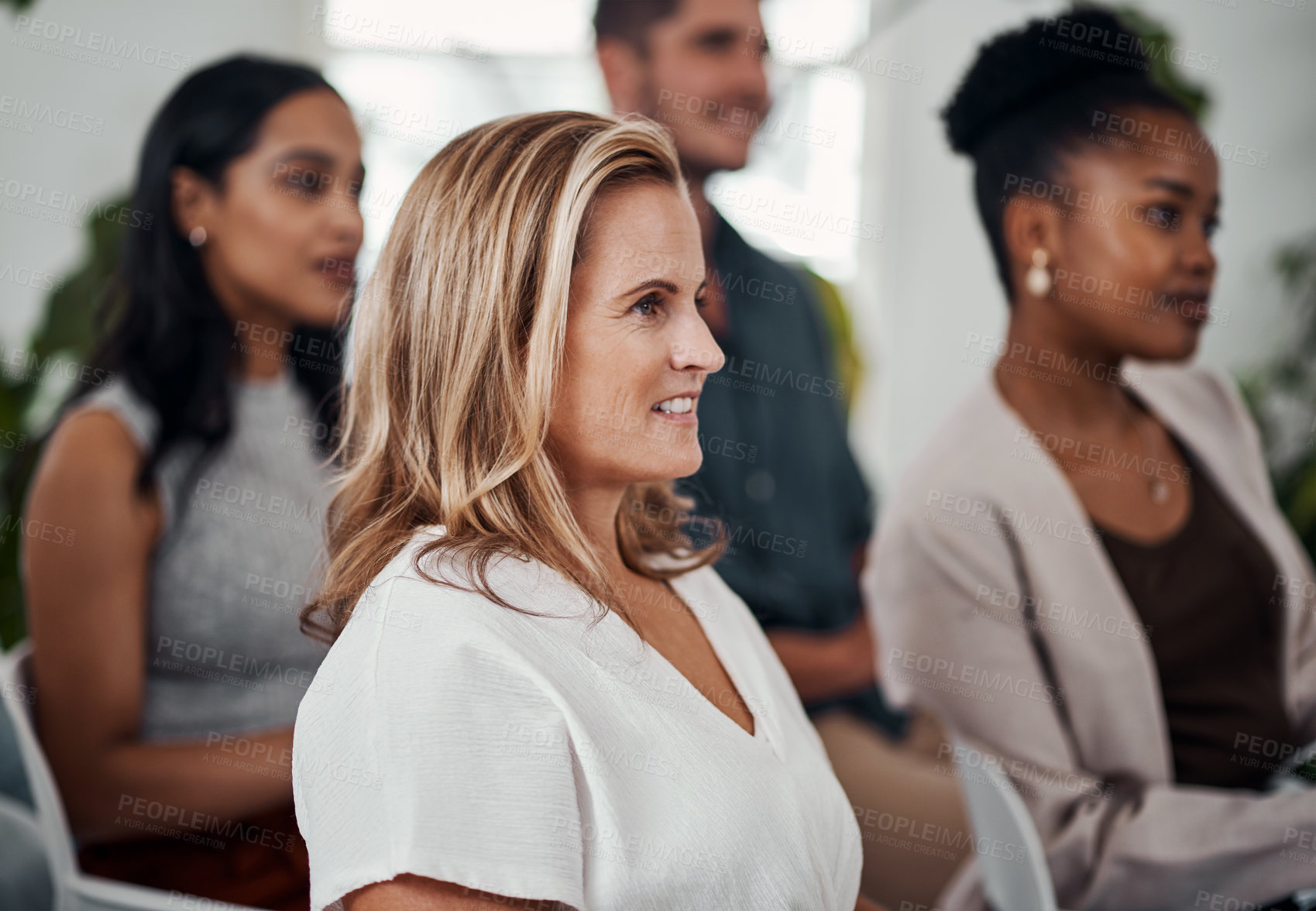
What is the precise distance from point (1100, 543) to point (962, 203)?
2.62 ft

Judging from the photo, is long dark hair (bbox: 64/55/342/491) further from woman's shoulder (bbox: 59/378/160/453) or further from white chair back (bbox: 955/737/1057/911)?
white chair back (bbox: 955/737/1057/911)

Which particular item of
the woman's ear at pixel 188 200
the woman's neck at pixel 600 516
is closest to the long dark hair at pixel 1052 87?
the woman's neck at pixel 600 516

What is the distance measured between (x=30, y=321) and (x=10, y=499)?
413 mm

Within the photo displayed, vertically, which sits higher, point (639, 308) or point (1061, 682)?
point (639, 308)

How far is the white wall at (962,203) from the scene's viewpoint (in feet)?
6.70

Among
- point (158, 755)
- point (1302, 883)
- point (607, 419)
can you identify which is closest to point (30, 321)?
point (158, 755)

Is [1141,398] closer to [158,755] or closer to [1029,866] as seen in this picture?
[1029,866]

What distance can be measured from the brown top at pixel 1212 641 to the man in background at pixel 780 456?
506 millimetres

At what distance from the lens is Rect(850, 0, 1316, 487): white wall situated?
2.04 m

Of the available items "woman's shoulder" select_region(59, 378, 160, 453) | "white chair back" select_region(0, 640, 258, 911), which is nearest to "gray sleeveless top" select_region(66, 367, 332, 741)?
"woman's shoulder" select_region(59, 378, 160, 453)

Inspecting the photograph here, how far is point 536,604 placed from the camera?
3.27ft

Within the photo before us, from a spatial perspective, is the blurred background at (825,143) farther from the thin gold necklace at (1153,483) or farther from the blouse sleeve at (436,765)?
the blouse sleeve at (436,765)

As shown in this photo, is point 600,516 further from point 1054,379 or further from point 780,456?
point 1054,379

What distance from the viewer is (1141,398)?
2111 millimetres
